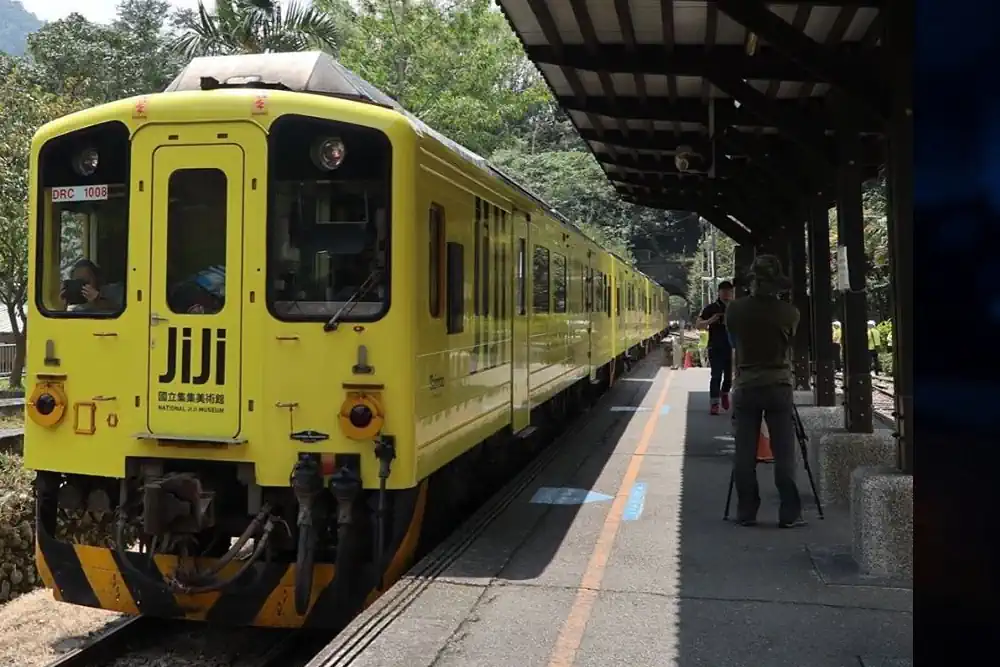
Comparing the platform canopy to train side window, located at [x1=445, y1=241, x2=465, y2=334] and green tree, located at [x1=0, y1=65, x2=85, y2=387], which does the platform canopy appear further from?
green tree, located at [x1=0, y1=65, x2=85, y2=387]

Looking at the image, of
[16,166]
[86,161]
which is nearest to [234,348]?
[86,161]

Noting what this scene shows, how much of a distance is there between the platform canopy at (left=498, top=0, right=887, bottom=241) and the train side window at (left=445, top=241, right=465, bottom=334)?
2.21 metres

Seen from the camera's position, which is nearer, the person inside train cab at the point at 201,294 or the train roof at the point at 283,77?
the person inside train cab at the point at 201,294

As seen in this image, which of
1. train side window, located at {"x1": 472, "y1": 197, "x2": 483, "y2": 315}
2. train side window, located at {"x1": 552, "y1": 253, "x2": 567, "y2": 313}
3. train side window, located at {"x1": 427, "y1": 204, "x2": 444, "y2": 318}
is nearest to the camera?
train side window, located at {"x1": 427, "y1": 204, "x2": 444, "y2": 318}

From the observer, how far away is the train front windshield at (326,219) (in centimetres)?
504

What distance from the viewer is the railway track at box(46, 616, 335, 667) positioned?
17.6 feet

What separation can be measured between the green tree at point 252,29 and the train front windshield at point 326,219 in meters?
20.0

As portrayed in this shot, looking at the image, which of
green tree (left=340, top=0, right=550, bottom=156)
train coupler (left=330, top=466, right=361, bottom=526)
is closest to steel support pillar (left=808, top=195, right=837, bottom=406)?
train coupler (left=330, top=466, right=361, bottom=526)

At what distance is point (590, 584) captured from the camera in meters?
5.45

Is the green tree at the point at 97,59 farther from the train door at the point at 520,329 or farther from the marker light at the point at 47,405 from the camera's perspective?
the marker light at the point at 47,405

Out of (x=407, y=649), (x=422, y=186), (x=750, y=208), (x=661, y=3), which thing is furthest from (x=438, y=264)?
(x=750, y=208)

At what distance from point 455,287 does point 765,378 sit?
2.28m

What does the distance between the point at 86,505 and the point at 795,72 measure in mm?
5724

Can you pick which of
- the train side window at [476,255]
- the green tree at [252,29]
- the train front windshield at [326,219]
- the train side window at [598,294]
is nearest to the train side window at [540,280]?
the train side window at [476,255]
